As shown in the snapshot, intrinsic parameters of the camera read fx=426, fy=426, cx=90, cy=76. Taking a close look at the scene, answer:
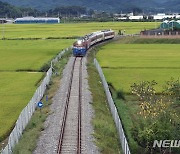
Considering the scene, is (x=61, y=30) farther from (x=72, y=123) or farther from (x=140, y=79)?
(x=72, y=123)

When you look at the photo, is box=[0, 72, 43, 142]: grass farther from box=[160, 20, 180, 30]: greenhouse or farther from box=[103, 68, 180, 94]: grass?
box=[160, 20, 180, 30]: greenhouse

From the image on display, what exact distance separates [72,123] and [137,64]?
30.9 m

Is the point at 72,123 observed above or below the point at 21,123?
below

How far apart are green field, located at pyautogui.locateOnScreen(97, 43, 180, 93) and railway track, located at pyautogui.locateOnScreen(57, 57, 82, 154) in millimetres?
5229

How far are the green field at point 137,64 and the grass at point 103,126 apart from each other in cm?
471

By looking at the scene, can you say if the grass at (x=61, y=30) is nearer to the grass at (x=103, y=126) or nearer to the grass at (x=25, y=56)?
the grass at (x=25, y=56)

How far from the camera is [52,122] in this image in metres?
28.8

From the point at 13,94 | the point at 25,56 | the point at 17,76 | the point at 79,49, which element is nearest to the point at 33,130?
the point at 13,94

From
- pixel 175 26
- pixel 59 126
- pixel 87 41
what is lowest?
pixel 59 126

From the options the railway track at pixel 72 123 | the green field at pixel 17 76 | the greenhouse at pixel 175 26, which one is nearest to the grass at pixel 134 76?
the railway track at pixel 72 123

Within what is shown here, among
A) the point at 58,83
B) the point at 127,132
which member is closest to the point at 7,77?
the point at 58,83

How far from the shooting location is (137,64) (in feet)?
190

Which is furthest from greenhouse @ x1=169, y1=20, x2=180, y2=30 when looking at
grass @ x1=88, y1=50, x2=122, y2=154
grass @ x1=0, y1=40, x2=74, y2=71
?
grass @ x1=88, y1=50, x2=122, y2=154

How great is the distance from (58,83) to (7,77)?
8123mm
